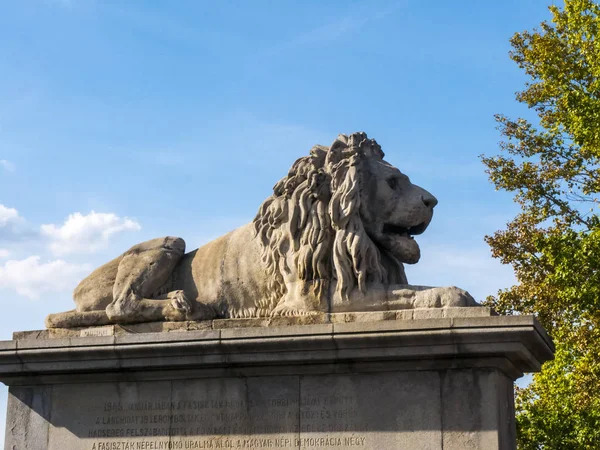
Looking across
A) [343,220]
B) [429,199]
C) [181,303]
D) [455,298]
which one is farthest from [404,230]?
[181,303]

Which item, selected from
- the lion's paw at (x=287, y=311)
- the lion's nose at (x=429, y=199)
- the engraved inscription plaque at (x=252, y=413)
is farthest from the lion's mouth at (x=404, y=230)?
the engraved inscription plaque at (x=252, y=413)

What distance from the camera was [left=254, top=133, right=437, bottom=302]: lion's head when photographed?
1191 cm

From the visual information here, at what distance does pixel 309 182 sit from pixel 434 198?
1402mm

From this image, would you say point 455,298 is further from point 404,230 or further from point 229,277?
point 229,277

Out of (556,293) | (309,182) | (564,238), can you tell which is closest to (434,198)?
(309,182)

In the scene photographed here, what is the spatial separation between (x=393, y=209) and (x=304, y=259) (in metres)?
1.16

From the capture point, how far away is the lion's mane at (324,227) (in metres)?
11.9

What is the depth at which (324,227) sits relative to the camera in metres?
12.1

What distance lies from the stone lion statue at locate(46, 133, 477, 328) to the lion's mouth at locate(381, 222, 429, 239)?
1 cm

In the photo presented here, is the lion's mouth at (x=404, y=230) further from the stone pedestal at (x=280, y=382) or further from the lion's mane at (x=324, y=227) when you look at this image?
the stone pedestal at (x=280, y=382)

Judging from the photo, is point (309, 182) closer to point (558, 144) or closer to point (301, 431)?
point (301, 431)

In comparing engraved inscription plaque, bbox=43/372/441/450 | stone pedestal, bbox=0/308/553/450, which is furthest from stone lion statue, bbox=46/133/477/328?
engraved inscription plaque, bbox=43/372/441/450

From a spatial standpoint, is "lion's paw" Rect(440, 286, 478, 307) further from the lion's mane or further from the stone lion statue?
the lion's mane

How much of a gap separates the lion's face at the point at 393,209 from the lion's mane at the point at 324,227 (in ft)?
0.41
